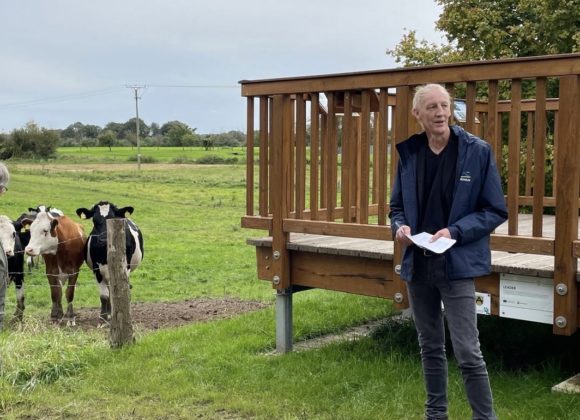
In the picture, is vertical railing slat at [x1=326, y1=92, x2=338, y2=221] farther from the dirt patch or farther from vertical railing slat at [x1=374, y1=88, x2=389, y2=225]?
the dirt patch

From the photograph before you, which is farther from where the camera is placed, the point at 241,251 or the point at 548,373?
the point at 241,251

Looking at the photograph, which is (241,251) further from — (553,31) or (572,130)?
(572,130)

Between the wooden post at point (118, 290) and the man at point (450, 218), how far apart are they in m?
3.67

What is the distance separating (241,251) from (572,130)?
14.5m

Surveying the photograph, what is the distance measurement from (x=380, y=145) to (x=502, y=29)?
11.1 m

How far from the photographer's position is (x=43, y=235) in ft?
32.6

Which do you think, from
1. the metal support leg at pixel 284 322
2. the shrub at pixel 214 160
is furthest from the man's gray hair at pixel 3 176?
the shrub at pixel 214 160

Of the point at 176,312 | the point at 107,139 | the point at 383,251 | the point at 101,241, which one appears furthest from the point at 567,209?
the point at 107,139

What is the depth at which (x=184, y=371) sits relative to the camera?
19.9ft

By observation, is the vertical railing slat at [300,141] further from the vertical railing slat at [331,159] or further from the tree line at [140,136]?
the tree line at [140,136]

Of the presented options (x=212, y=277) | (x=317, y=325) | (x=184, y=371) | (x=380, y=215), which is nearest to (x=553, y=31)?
(x=212, y=277)

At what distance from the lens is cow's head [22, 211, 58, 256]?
32.4 ft

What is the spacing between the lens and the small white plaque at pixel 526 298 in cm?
489

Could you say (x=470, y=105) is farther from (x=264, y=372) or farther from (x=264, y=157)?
(x=264, y=372)
